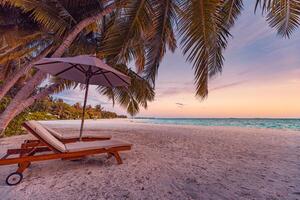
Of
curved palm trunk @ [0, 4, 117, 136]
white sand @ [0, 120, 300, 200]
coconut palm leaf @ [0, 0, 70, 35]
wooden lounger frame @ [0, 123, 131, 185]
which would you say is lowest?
white sand @ [0, 120, 300, 200]

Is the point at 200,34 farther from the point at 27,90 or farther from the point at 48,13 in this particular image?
the point at 27,90

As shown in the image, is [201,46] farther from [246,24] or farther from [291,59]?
[291,59]

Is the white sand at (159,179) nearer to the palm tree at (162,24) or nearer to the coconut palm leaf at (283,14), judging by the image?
the palm tree at (162,24)

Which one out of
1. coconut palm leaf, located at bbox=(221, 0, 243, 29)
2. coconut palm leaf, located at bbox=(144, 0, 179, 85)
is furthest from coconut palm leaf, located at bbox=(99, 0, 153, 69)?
coconut palm leaf, located at bbox=(221, 0, 243, 29)

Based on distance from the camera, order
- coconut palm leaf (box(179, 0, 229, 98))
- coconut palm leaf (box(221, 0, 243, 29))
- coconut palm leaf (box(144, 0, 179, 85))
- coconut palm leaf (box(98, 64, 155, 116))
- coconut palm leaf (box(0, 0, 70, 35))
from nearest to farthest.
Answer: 1. coconut palm leaf (box(179, 0, 229, 98))
2. coconut palm leaf (box(144, 0, 179, 85))
3. coconut palm leaf (box(0, 0, 70, 35))
4. coconut palm leaf (box(221, 0, 243, 29))
5. coconut palm leaf (box(98, 64, 155, 116))

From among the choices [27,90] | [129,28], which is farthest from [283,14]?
[27,90]

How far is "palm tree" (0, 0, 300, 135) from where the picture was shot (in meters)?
3.57

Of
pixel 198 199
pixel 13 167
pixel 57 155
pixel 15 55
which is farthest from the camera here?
pixel 15 55

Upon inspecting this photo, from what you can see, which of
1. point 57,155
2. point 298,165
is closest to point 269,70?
point 298,165

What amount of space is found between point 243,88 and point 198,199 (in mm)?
18022

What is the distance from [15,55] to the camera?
662 centimetres

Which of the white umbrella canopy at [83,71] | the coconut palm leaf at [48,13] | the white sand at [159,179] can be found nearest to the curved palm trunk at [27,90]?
the coconut palm leaf at [48,13]

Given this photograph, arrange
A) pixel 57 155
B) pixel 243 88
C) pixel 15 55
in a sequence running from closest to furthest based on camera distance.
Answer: pixel 57 155 < pixel 15 55 < pixel 243 88

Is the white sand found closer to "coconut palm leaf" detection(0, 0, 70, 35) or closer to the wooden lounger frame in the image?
the wooden lounger frame
